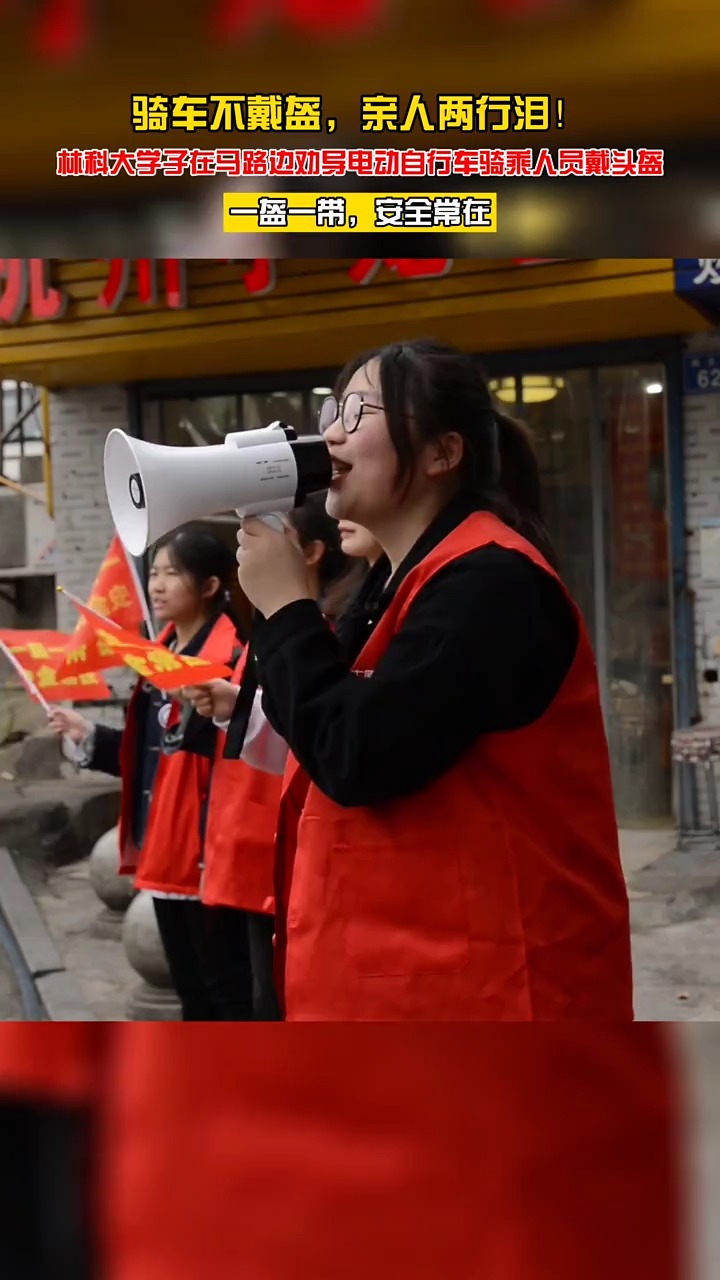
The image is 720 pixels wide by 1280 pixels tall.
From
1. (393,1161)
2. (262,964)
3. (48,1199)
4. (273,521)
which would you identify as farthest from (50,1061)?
(262,964)

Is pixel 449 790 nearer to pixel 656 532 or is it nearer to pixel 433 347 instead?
pixel 433 347

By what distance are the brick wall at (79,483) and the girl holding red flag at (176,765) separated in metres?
0.24

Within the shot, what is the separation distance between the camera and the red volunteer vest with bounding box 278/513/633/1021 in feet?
4.05

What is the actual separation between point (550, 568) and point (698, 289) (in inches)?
29.4

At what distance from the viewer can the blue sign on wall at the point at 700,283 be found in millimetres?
1737

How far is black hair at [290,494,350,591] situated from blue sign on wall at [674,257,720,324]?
0.54 m

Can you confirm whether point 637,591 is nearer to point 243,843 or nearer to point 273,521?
point 243,843

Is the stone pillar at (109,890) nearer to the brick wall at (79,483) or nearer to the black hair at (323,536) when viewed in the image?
the brick wall at (79,483)

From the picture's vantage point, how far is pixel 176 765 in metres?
2.58

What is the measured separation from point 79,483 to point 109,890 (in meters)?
1.55

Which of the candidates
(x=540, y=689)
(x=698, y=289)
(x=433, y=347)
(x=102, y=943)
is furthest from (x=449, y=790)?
(x=102, y=943)

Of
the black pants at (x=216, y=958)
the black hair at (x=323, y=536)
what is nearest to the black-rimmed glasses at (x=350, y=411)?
the black hair at (x=323, y=536)

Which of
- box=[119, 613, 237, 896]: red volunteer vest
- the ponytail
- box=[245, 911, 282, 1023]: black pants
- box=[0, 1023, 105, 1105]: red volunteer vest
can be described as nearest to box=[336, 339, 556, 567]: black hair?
the ponytail

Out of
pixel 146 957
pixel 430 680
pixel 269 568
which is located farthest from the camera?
pixel 146 957
